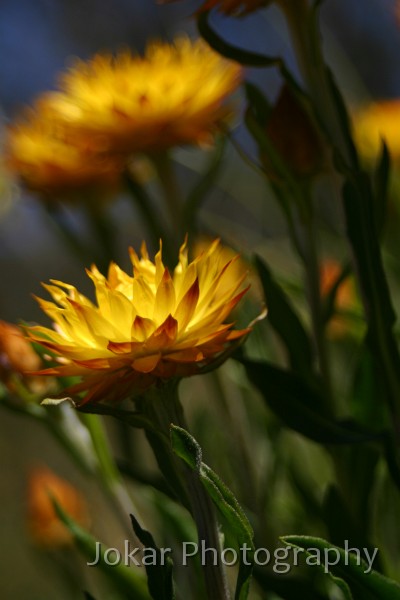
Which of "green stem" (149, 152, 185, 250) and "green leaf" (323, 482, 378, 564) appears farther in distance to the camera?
"green stem" (149, 152, 185, 250)

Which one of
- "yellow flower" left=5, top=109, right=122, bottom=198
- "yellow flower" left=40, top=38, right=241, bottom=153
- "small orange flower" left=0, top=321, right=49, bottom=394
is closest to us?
"small orange flower" left=0, top=321, right=49, bottom=394

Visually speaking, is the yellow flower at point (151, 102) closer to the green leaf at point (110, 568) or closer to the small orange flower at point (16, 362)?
the small orange flower at point (16, 362)

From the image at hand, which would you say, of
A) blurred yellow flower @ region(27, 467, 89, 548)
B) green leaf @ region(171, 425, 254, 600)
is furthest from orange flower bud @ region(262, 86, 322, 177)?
blurred yellow flower @ region(27, 467, 89, 548)

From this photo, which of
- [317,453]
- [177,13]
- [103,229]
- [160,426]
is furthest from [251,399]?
[177,13]

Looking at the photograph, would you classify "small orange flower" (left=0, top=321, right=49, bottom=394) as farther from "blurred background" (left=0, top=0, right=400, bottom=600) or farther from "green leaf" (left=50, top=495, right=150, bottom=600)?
"blurred background" (left=0, top=0, right=400, bottom=600)

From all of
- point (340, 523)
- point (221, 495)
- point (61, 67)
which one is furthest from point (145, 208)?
point (61, 67)

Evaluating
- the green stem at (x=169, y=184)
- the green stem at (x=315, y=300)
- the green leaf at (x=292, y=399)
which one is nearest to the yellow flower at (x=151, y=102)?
the green stem at (x=169, y=184)
